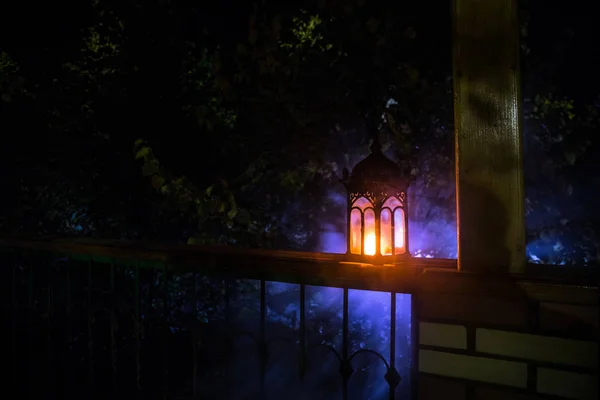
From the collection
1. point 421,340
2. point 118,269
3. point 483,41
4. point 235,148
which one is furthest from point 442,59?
point 118,269

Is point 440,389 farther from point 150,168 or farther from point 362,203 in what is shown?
point 150,168

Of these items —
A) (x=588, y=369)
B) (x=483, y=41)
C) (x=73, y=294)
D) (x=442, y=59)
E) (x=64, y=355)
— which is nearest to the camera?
(x=588, y=369)

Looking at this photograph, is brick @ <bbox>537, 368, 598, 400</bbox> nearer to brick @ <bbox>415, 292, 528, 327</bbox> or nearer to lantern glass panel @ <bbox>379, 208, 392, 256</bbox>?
brick @ <bbox>415, 292, 528, 327</bbox>

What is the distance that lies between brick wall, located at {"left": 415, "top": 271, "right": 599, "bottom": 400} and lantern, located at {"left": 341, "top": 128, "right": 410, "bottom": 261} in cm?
53

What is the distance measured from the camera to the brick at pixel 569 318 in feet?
5.20

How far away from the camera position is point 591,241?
3941 mm

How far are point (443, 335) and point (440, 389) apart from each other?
206 millimetres

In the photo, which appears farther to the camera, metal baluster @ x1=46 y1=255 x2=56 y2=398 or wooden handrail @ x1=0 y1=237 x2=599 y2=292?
metal baluster @ x1=46 y1=255 x2=56 y2=398

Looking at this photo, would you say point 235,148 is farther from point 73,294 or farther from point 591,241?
point 591,241

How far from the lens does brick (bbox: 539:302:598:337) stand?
1.59m

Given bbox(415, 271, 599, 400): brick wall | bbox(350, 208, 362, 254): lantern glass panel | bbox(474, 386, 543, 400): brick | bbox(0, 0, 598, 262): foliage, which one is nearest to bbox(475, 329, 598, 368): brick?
bbox(415, 271, 599, 400): brick wall

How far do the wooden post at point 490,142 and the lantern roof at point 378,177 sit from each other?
522mm

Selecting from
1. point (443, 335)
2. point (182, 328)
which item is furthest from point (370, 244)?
point (182, 328)

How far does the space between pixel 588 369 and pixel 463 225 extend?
2.03 ft
